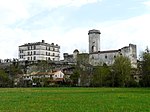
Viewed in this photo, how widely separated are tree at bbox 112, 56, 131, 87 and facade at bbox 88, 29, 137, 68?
147 ft

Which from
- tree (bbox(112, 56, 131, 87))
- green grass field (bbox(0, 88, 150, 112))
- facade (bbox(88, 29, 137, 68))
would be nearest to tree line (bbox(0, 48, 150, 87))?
tree (bbox(112, 56, 131, 87))

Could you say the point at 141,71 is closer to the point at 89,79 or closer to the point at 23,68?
the point at 89,79

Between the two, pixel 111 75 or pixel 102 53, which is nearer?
pixel 111 75

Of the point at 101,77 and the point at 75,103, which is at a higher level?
the point at 101,77

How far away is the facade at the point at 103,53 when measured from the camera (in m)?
176

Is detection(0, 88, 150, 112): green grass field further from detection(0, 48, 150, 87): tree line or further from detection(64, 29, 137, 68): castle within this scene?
detection(64, 29, 137, 68): castle

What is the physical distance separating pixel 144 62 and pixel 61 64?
77462mm

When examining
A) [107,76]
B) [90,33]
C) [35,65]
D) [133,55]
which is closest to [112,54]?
[133,55]

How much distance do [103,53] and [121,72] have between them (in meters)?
63.1

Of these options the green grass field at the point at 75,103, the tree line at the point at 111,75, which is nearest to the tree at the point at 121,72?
the tree line at the point at 111,75

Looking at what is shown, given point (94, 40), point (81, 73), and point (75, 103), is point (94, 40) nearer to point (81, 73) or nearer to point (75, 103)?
point (81, 73)

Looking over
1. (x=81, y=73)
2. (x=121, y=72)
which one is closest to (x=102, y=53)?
(x=81, y=73)

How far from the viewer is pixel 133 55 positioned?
585 feet

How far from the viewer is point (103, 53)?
183500 mm
